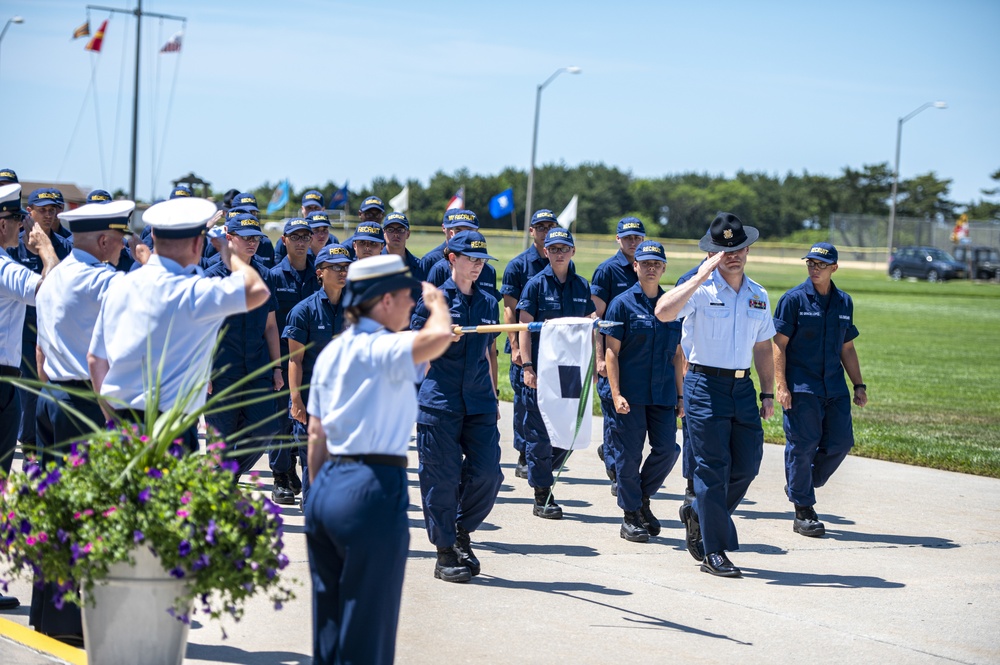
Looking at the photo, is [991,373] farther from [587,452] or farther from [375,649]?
[375,649]

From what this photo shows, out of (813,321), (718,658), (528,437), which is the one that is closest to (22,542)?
(718,658)

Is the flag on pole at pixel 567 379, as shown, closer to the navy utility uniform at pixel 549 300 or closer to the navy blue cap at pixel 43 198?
the navy utility uniform at pixel 549 300

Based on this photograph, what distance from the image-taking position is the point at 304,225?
10.4 meters

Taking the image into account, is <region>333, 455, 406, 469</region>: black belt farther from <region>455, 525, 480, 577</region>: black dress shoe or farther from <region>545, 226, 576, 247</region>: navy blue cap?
<region>545, 226, 576, 247</region>: navy blue cap

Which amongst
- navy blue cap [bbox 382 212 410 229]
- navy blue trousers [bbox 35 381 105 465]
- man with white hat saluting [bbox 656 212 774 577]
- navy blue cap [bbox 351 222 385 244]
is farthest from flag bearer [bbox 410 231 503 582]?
navy blue cap [bbox 382 212 410 229]

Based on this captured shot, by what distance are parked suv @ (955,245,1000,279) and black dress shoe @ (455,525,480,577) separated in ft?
188

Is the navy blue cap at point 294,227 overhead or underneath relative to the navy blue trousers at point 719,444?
overhead

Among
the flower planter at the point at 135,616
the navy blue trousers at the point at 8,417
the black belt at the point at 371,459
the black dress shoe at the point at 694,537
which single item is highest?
the black belt at the point at 371,459

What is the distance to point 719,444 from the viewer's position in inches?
306

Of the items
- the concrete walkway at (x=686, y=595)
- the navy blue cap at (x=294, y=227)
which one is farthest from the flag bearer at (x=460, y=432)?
the navy blue cap at (x=294, y=227)

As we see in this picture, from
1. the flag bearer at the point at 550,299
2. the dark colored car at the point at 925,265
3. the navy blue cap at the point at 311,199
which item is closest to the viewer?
the flag bearer at the point at 550,299

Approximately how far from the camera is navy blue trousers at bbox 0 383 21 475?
6.83 m

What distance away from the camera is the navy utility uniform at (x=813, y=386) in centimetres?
925

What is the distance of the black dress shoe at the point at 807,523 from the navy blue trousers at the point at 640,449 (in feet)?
3.51
